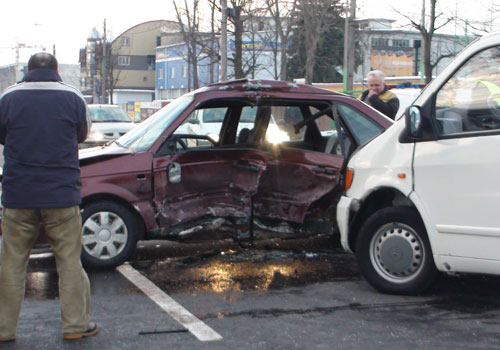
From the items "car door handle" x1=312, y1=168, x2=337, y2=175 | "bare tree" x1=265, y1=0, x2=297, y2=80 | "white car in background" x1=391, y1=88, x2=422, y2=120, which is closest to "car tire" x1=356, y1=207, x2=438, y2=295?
"car door handle" x1=312, y1=168, x2=337, y2=175

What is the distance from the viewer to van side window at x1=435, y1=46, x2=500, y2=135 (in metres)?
5.52

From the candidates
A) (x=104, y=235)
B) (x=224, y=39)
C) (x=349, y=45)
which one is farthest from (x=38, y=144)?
(x=224, y=39)

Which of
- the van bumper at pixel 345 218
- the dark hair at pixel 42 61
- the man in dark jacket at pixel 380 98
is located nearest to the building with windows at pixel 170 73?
the man in dark jacket at pixel 380 98

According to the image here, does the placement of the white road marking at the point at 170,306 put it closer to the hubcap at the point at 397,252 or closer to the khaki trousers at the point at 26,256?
the khaki trousers at the point at 26,256

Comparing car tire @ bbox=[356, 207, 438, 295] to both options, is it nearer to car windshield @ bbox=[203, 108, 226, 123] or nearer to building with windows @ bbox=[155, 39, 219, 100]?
car windshield @ bbox=[203, 108, 226, 123]

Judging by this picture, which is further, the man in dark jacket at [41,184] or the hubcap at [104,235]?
the hubcap at [104,235]

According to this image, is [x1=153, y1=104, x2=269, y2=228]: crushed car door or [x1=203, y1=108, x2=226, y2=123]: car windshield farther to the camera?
[x1=203, y1=108, x2=226, y2=123]: car windshield

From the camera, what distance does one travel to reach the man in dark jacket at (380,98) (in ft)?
32.7

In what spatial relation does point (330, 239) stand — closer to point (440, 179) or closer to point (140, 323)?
point (440, 179)

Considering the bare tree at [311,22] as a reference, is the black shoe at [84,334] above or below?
below

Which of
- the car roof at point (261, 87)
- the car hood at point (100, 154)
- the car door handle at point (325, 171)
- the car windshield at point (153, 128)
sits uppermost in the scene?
the car roof at point (261, 87)

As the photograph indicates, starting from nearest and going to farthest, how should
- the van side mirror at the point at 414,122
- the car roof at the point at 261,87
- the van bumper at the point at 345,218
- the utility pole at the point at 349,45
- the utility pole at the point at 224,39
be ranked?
the van side mirror at the point at 414,122
the van bumper at the point at 345,218
the car roof at the point at 261,87
the utility pole at the point at 349,45
the utility pole at the point at 224,39

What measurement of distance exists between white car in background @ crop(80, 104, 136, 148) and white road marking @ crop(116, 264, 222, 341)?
11253mm

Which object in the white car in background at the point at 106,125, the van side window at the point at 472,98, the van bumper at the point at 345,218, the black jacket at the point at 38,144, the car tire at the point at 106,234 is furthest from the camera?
the white car in background at the point at 106,125
